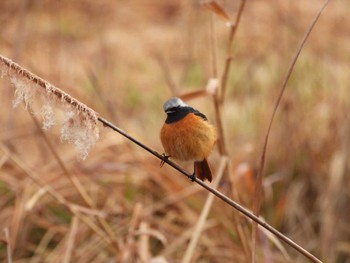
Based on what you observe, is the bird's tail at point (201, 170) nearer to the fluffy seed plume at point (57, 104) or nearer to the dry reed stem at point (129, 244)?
the dry reed stem at point (129, 244)

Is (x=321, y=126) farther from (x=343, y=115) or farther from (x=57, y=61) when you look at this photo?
(x=57, y=61)

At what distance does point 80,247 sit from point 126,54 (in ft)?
11.1

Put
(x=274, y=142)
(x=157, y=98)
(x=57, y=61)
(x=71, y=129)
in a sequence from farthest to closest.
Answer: (x=157, y=98) → (x=57, y=61) → (x=274, y=142) → (x=71, y=129)

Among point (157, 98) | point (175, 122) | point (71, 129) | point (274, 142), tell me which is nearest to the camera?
point (71, 129)

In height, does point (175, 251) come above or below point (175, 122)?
below

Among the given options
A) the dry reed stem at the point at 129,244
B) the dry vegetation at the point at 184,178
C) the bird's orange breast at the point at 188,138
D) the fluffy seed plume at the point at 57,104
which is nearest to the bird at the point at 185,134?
the bird's orange breast at the point at 188,138

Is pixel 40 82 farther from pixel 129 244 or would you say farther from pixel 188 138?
pixel 129 244

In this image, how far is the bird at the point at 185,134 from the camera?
68.4 inches

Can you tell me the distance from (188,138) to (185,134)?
0.02 m

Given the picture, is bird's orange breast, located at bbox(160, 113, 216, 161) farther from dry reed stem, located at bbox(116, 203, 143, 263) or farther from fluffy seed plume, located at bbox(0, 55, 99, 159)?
fluffy seed plume, located at bbox(0, 55, 99, 159)

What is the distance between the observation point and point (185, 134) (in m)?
1.74

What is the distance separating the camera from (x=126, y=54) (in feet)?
19.4

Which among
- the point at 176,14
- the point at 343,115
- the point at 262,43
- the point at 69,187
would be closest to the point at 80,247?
the point at 69,187

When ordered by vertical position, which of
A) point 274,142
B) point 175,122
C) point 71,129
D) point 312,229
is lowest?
point 312,229
